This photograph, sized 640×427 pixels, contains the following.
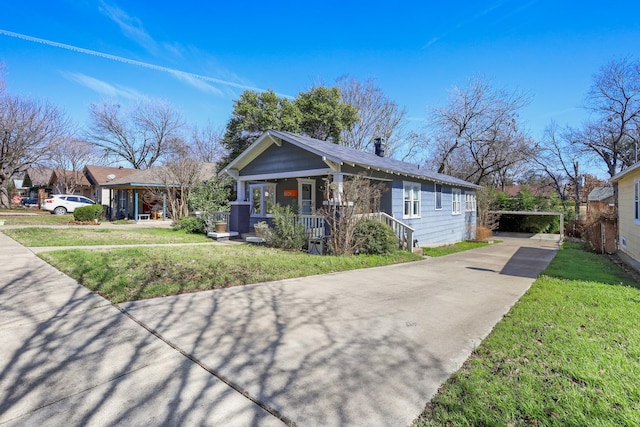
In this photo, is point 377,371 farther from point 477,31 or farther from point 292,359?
point 477,31

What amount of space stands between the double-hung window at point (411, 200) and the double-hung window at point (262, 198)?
555 cm

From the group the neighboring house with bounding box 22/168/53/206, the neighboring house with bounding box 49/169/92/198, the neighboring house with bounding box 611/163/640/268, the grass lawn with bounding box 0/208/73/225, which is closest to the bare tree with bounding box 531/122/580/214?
the neighboring house with bounding box 611/163/640/268

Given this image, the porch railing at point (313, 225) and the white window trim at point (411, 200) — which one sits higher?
the white window trim at point (411, 200)

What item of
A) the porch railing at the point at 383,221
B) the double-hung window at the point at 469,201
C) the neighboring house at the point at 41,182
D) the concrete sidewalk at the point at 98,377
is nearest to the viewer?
the concrete sidewalk at the point at 98,377

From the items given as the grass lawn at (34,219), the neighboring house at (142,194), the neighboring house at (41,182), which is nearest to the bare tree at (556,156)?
the neighboring house at (142,194)

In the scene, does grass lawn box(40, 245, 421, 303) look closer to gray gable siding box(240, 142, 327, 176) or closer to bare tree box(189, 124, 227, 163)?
gray gable siding box(240, 142, 327, 176)

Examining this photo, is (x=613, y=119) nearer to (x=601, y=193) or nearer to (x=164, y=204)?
(x=601, y=193)

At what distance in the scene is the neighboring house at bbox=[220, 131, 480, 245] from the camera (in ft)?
35.9

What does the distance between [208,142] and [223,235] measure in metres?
27.6

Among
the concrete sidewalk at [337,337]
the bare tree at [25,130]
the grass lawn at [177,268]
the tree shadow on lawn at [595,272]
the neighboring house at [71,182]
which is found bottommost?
the tree shadow on lawn at [595,272]

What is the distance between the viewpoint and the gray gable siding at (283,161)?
11.1 meters

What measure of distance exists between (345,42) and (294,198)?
987cm

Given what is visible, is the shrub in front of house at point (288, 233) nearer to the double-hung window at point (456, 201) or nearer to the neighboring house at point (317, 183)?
the neighboring house at point (317, 183)

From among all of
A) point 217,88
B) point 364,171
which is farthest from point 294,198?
point 217,88
